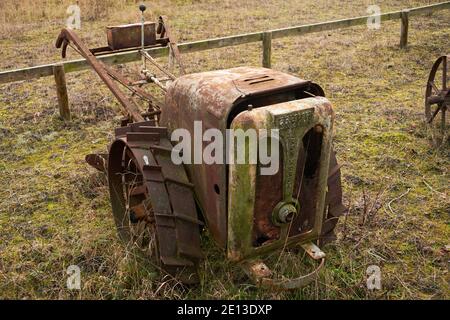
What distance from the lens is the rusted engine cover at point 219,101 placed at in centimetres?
282

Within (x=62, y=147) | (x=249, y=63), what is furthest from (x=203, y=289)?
(x=249, y=63)

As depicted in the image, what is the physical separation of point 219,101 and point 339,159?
2.76 metres

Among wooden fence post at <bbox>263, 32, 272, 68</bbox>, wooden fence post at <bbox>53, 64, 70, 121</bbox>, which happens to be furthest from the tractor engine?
wooden fence post at <bbox>263, 32, 272, 68</bbox>

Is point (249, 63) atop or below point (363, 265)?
atop

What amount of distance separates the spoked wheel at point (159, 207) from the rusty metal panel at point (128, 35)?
5.55 feet

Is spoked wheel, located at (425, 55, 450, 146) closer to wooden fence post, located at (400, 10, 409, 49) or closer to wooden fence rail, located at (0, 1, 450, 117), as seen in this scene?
wooden fence rail, located at (0, 1, 450, 117)

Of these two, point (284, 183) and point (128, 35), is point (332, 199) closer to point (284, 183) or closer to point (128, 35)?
point (284, 183)

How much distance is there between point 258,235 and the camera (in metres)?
2.95

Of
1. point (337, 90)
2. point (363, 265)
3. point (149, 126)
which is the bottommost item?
point (363, 265)

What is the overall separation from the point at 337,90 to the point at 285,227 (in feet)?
15.8

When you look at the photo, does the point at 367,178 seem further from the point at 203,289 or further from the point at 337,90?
the point at 337,90

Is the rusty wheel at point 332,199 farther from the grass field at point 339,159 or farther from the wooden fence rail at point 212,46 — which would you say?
the wooden fence rail at point 212,46

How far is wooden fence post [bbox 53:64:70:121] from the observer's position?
627 cm

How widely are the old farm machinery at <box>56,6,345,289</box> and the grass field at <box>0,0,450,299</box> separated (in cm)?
31
